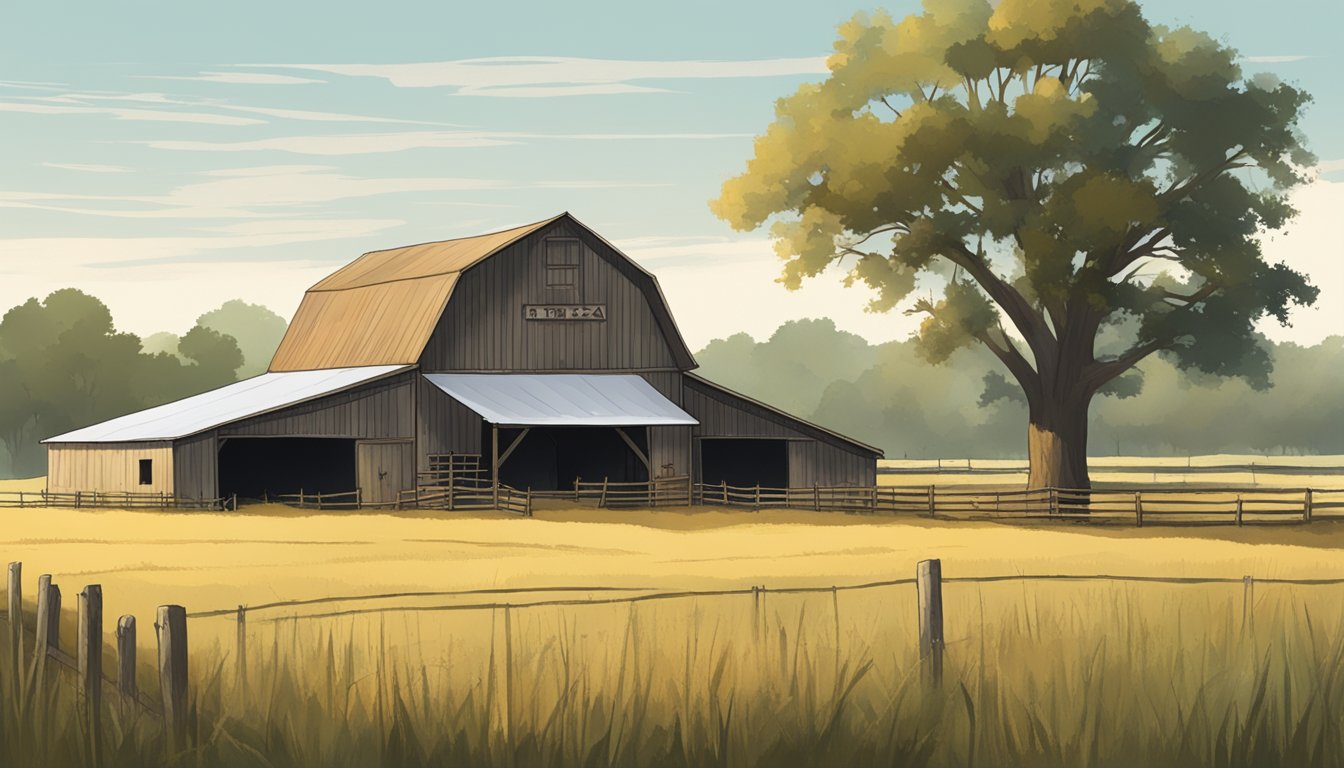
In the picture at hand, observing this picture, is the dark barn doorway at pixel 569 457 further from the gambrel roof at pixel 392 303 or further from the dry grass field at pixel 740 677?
the dry grass field at pixel 740 677

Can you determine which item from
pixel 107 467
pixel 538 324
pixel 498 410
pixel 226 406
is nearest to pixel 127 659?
pixel 498 410

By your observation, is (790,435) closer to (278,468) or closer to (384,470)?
(384,470)

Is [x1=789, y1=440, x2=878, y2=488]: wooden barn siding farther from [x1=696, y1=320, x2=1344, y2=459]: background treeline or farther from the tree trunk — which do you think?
[x1=696, y1=320, x2=1344, y2=459]: background treeline

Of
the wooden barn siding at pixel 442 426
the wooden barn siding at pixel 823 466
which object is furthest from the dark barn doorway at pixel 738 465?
the wooden barn siding at pixel 442 426

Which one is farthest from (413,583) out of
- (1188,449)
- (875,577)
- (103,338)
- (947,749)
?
(1188,449)

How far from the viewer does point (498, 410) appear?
49.2 meters

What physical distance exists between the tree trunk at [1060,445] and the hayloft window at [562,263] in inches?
524

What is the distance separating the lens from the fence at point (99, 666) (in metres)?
11.4

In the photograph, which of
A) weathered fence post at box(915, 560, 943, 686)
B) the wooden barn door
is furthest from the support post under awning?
weathered fence post at box(915, 560, 943, 686)

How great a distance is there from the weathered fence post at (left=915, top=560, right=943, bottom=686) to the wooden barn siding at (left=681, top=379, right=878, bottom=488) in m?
39.1

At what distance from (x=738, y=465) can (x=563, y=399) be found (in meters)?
6.60

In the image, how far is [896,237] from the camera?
5109 cm

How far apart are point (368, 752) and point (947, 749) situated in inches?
135

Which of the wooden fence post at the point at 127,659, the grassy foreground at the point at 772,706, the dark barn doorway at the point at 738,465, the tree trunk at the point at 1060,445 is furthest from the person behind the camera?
the dark barn doorway at the point at 738,465
